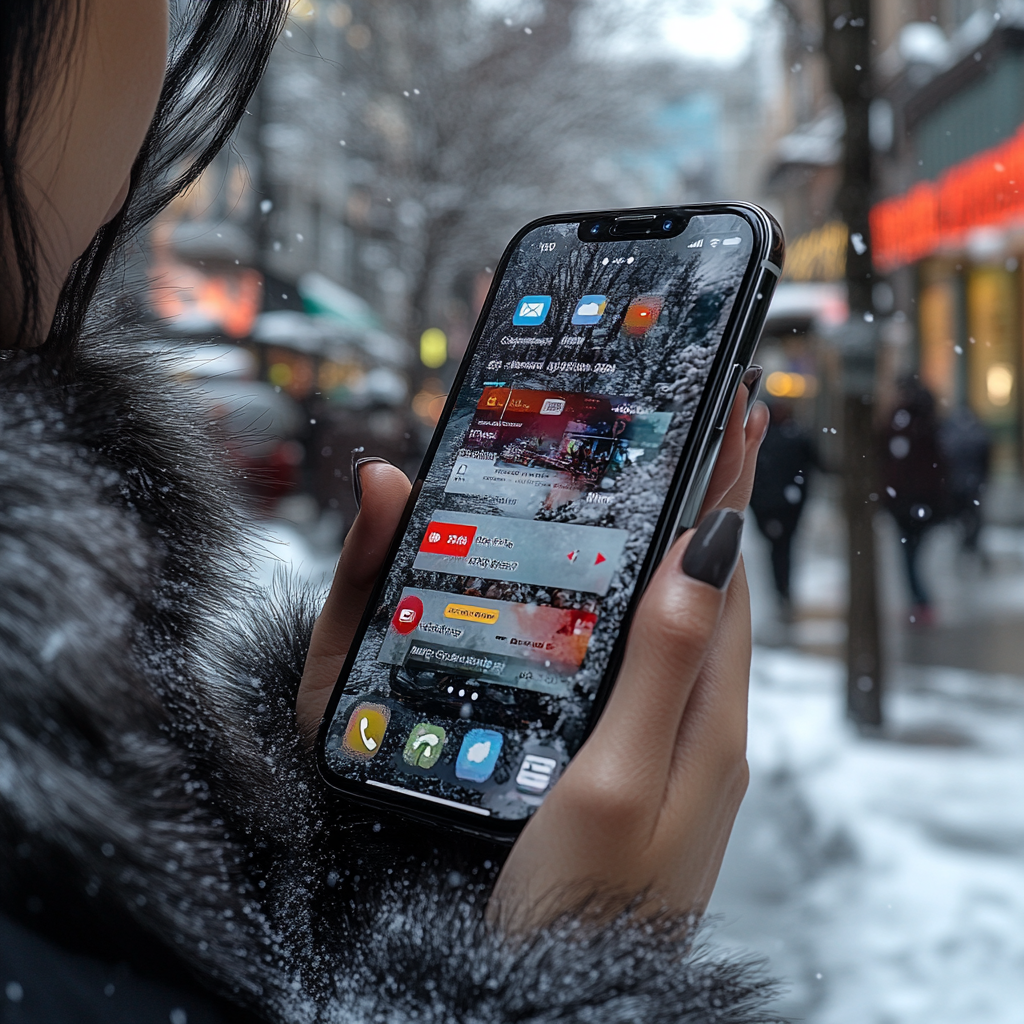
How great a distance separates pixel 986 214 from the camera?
10.8m

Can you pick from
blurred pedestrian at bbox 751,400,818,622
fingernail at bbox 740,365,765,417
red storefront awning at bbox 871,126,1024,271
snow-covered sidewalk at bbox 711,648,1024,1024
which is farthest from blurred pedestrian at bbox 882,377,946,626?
fingernail at bbox 740,365,765,417

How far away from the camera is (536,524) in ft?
3.18

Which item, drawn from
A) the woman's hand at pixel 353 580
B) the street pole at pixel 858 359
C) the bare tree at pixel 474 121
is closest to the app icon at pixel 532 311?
the woman's hand at pixel 353 580

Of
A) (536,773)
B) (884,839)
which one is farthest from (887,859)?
(536,773)

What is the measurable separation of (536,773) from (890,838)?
3.21 m

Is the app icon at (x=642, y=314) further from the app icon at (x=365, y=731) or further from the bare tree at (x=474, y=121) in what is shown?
the bare tree at (x=474, y=121)

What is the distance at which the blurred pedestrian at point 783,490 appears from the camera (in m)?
3.53

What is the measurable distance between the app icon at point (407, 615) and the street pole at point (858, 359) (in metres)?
3.22

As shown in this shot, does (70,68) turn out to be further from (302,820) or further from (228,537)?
(302,820)

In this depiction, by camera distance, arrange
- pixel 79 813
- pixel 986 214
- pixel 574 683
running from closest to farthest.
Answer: pixel 79 813 < pixel 574 683 < pixel 986 214

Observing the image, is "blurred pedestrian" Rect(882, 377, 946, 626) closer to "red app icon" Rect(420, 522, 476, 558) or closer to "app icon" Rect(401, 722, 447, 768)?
"red app icon" Rect(420, 522, 476, 558)

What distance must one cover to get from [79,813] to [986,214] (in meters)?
12.0

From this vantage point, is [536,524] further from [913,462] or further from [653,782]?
[913,462]

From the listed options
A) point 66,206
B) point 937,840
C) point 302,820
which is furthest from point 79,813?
point 937,840
